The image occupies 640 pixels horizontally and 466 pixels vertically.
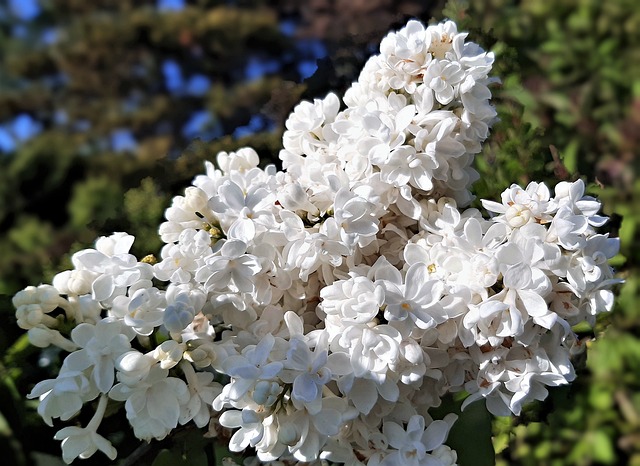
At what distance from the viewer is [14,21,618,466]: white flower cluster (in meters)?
0.49

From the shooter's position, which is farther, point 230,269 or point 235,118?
point 235,118

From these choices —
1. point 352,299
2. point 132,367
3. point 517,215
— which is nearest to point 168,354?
point 132,367

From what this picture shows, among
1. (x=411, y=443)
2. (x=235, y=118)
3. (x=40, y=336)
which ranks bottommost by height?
(x=235, y=118)

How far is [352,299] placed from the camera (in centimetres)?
50

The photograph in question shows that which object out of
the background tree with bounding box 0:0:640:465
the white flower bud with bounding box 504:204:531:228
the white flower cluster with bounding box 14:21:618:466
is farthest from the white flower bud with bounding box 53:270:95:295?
the white flower bud with bounding box 504:204:531:228

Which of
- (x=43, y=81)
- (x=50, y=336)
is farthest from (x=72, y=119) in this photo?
(x=50, y=336)

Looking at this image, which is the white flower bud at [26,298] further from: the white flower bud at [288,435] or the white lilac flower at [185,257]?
the white flower bud at [288,435]

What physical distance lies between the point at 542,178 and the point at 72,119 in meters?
3.33

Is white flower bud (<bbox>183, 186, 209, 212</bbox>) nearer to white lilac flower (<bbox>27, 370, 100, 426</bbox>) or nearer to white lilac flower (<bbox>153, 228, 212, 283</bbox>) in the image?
white lilac flower (<bbox>153, 228, 212, 283</bbox>)

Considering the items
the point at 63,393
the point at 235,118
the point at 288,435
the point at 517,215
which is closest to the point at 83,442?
the point at 63,393

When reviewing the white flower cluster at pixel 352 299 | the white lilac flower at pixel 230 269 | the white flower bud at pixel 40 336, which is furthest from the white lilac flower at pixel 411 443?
the white flower bud at pixel 40 336

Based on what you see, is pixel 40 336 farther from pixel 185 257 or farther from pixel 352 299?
pixel 352 299

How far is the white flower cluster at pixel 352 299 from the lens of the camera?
493 millimetres

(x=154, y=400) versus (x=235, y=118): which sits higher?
(x=154, y=400)
